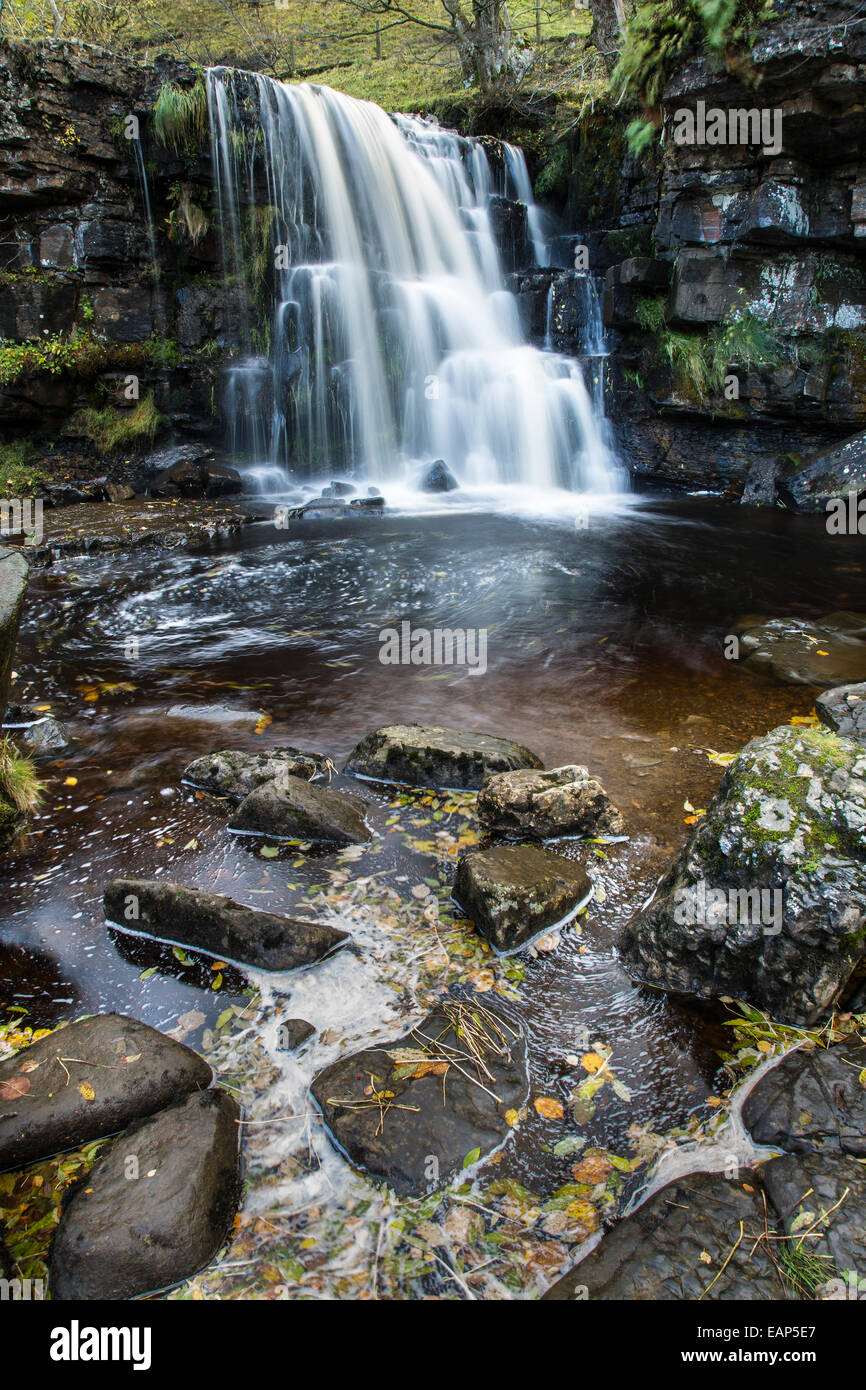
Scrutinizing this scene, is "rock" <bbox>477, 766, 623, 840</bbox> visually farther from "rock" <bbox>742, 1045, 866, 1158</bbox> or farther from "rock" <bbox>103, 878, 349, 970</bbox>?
"rock" <bbox>742, 1045, 866, 1158</bbox>

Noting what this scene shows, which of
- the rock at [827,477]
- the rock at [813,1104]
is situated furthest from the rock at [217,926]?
the rock at [827,477]

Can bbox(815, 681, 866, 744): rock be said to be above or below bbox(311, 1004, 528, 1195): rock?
above

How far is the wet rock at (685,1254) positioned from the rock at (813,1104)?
0.21 m

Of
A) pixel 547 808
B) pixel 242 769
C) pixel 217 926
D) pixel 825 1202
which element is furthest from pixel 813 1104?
pixel 242 769

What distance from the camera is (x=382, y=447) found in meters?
14.9

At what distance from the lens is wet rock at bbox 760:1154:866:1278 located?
6.64 ft

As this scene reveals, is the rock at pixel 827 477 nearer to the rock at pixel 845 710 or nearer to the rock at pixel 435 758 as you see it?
the rock at pixel 845 710

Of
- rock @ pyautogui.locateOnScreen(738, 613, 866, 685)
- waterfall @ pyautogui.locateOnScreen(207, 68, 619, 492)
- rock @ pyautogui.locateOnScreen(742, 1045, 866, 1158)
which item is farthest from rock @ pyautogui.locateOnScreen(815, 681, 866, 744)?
waterfall @ pyautogui.locateOnScreen(207, 68, 619, 492)

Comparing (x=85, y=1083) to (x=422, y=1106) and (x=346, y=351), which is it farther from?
(x=346, y=351)

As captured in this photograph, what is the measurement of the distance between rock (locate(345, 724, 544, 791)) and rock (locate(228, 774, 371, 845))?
0.51 m

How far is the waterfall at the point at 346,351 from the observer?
14523 millimetres

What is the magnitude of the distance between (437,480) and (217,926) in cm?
1201

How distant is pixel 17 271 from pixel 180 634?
997 centimetres
